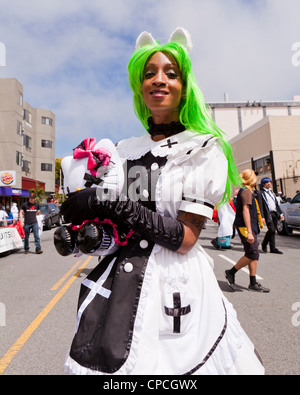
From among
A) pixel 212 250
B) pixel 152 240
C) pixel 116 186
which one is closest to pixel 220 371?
pixel 152 240

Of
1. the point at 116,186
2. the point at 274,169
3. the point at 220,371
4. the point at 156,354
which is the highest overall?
the point at 274,169

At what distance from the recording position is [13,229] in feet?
30.5

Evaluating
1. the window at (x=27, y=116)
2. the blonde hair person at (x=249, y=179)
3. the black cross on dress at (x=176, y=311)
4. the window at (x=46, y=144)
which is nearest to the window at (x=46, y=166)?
the window at (x=46, y=144)

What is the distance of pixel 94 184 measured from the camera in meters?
1.16

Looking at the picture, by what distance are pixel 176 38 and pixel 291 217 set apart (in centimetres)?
1079

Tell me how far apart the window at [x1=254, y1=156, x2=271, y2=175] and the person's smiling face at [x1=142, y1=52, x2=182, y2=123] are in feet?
100

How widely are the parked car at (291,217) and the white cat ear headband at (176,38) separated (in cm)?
1039

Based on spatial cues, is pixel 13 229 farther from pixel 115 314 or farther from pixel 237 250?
pixel 115 314

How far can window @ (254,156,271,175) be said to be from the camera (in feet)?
96.8

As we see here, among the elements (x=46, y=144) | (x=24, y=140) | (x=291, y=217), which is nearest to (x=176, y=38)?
(x=291, y=217)

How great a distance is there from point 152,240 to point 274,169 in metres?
29.4

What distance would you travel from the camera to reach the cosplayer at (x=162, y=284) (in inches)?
42.5
